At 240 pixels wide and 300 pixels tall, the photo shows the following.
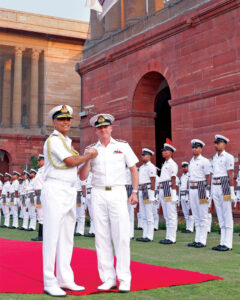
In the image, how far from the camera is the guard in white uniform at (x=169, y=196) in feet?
36.8

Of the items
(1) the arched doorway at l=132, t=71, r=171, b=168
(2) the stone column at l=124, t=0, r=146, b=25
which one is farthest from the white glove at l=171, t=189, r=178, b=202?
(2) the stone column at l=124, t=0, r=146, b=25

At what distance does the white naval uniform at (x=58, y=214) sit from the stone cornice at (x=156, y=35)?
11.4 meters

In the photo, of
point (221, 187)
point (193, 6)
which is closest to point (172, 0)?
point (193, 6)

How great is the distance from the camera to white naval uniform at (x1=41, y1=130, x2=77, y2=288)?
5570mm

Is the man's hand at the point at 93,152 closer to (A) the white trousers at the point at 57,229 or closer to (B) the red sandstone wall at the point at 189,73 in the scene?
(A) the white trousers at the point at 57,229

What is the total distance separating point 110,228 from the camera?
5988 mm

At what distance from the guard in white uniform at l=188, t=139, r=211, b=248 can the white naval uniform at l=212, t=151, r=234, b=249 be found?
331 mm

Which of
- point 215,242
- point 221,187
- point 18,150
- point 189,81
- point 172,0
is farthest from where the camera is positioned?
point 18,150

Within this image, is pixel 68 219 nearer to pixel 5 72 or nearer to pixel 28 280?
pixel 28 280

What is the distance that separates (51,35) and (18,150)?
35.3ft

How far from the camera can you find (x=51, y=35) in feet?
130

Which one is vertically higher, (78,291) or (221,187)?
(221,187)

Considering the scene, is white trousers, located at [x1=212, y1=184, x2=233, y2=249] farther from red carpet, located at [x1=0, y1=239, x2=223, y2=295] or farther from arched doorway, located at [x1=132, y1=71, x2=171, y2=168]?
arched doorway, located at [x1=132, y1=71, x2=171, y2=168]

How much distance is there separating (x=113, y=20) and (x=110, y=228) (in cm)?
1874
